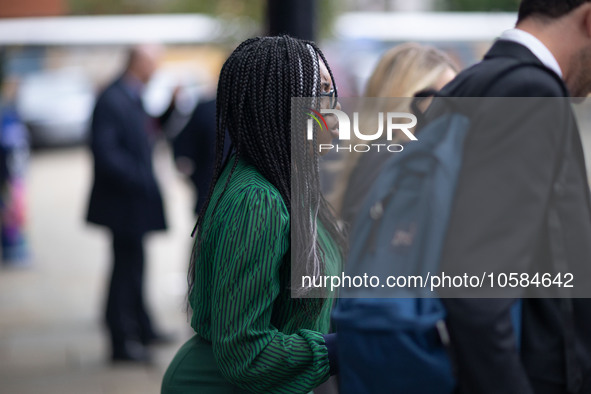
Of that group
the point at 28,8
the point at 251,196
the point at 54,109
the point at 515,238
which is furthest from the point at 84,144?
the point at 515,238

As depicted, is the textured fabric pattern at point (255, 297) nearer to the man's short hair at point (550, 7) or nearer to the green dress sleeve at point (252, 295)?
the green dress sleeve at point (252, 295)

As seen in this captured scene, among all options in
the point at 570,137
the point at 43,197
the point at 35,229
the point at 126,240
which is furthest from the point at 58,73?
the point at 570,137

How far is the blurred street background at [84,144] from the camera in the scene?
206 inches

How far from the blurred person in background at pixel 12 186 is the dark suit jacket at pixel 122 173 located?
10.4ft

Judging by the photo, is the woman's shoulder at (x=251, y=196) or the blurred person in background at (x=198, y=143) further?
the blurred person in background at (x=198, y=143)

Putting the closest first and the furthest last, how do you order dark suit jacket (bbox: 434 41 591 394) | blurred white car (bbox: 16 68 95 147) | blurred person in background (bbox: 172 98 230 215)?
dark suit jacket (bbox: 434 41 591 394) → blurred person in background (bbox: 172 98 230 215) → blurred white car (bbox: 16 68 95 147)

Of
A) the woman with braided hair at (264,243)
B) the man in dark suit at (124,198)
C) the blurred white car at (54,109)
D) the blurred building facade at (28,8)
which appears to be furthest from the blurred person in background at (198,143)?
the blurred white car at (54,109)

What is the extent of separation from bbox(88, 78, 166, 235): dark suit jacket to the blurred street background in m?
0.42

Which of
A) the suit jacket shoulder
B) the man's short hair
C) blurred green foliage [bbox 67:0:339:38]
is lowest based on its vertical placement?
the suit jacket shoulder

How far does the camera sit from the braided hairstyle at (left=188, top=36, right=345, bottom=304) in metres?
1.80

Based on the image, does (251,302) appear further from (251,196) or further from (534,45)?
(534,45)

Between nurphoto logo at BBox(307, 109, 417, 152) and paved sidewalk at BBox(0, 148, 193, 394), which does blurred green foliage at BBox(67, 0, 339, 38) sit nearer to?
paved sidewalk at BBox(0, 148, 193, 394)

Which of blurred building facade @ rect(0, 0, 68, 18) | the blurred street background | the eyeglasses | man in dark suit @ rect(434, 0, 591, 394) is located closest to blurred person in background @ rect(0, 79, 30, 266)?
the blurred street background

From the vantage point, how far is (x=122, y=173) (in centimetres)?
532
